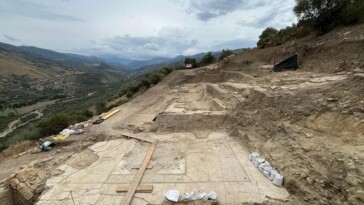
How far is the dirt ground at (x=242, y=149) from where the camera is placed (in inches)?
322

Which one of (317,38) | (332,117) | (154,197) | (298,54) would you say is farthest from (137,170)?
(317,38)

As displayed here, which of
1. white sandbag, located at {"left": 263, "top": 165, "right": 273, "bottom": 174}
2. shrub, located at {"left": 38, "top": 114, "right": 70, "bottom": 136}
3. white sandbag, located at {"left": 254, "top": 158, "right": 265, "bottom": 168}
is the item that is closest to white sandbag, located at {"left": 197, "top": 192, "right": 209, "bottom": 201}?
white sandbag, located at {"left": 263, "top": 165, "right": 273, "bottom": 174}

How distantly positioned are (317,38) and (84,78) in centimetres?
15966

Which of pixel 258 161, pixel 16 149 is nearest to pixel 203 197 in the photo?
pixel 258 161

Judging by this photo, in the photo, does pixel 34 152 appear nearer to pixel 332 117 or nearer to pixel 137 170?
pixel 137 170

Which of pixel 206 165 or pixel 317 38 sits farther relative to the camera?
pixel 317 38

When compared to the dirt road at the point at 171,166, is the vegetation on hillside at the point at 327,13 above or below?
above

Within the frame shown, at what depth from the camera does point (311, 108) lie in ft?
34.9

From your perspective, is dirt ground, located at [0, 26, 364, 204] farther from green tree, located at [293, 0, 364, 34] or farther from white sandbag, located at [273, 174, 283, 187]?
green tree, located at [293, 0, 364, 34]

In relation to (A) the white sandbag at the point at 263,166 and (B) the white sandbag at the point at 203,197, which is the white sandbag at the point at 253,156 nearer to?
(A) the white sandbag at the point at 263,166

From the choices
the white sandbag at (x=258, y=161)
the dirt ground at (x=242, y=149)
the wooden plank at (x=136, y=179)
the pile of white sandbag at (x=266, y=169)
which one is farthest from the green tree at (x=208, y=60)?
the white sandbag at (x=258, y=161)

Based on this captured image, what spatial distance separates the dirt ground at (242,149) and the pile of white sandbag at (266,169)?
21 centimetres

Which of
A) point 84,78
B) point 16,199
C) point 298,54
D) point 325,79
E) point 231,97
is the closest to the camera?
point 16,199

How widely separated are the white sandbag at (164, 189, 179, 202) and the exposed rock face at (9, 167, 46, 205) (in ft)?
17.9
